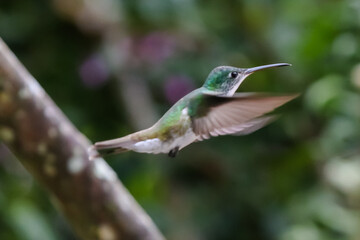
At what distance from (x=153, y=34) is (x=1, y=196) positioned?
783 mm

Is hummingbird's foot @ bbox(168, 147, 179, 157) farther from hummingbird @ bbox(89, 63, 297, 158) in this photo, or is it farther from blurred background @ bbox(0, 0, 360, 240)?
blurred background @ bbox(0, 0, 360, 240)

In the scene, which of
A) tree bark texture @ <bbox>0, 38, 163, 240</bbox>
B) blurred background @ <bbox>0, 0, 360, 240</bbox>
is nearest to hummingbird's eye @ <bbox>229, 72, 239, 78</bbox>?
tree bark texture @ <bbox>0, 38, 163, 240</bbox>

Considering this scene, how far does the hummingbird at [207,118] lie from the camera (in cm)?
61

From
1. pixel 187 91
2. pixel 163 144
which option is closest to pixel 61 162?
pixel 163 144

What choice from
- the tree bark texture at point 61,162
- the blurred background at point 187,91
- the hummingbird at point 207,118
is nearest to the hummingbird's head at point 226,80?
the hummingbird at point 207,118

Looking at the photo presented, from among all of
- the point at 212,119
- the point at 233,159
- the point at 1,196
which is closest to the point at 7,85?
the point at 212,119

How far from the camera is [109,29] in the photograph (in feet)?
8.29

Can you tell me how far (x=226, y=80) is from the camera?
0.64 metres

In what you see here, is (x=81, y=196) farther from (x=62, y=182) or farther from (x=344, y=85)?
(x=344, y=85)

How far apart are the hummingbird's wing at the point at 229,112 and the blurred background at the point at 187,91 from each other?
1.56m

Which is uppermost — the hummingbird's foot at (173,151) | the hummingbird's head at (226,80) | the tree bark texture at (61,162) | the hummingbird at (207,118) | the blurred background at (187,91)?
the hummingbird's head at (226,80)

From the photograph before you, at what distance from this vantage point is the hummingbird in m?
0.61

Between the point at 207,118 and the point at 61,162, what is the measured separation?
67cm

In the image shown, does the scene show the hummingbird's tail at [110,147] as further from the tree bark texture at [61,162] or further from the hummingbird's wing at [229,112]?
the tree bark texture at [61,162]
